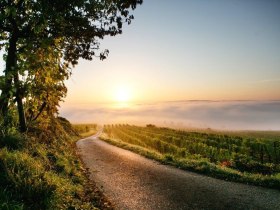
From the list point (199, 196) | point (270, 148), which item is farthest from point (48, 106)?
point (270, 148)

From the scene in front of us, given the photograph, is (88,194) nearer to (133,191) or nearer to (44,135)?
(133,191)

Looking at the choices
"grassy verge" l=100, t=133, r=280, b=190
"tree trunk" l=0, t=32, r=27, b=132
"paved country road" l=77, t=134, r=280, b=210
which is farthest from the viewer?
"tree trunk" l=0, t=32, r=27, b=132

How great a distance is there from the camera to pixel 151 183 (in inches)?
470

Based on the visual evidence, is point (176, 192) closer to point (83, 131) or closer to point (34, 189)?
point (34, 189)

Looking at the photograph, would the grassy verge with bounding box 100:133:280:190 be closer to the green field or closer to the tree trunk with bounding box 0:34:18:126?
the green field

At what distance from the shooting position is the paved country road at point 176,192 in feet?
29.5

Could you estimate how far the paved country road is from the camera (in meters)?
9.00

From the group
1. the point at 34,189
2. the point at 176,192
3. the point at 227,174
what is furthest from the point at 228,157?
the point at 34,189

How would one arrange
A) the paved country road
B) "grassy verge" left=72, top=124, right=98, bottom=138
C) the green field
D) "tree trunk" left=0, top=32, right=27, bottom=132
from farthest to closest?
"grassy verge" left=72, top=124, right=98, bottom=138 < the green field < "tree trunk" left=0, top=32, right=27, bottom=132 < the paved country road

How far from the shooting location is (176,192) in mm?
10320

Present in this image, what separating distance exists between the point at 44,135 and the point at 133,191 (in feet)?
28.8

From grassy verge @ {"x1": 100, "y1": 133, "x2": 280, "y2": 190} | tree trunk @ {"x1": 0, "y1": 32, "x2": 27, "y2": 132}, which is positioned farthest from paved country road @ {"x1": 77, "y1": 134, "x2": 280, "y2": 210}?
tree trunk @ {"x1": 0, "y1": 32, "x2": 27, "y2": 132}

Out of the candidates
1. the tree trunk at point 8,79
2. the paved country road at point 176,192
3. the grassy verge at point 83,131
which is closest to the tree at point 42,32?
the tree trunk at point 8,79

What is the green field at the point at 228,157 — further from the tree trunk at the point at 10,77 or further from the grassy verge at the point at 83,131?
the grassy verge at the point at 83,131
